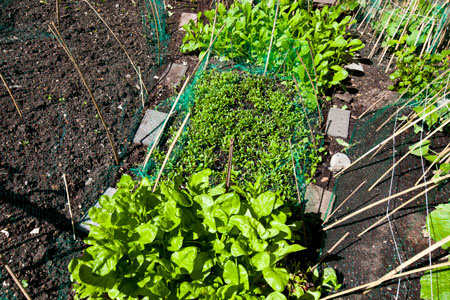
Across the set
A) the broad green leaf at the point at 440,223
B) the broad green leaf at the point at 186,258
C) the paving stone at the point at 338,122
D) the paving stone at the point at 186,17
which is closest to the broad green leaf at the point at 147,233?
the broad green leaf at the point at 186,258

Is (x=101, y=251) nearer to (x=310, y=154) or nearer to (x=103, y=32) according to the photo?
(x=310, y=154)

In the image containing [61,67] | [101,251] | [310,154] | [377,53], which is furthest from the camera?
[377,53]

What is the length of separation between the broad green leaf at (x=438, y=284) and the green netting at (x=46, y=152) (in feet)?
6.92

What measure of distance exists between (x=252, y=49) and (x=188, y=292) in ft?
8.59

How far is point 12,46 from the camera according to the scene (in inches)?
126

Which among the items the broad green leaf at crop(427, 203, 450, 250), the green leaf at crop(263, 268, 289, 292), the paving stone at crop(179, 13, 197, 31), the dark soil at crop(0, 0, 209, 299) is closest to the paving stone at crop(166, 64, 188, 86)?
the dark soil at crop(0, 0, 209, 299)

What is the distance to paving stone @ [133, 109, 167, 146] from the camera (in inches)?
106

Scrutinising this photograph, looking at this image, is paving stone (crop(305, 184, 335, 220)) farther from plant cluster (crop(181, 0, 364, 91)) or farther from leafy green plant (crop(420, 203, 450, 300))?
plant cluster (crop(181, 0, 364, 91))

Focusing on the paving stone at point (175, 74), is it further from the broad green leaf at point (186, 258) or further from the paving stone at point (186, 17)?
the broad green leaf at point (186, 258)

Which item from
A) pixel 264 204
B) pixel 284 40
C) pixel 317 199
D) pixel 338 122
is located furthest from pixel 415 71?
pixel 264 204

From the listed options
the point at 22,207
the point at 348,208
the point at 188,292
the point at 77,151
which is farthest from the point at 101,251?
the point at 348,208

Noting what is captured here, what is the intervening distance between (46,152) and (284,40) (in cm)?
240

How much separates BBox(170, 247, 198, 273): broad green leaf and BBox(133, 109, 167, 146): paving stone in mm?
1501

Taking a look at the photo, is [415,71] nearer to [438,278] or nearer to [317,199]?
[317,199]
